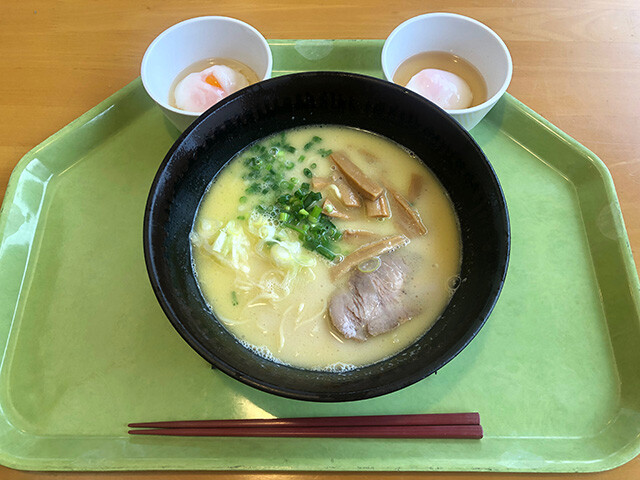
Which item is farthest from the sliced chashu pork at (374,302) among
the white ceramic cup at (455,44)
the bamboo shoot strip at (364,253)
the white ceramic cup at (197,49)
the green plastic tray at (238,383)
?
the white ceramic cup at (197,49)

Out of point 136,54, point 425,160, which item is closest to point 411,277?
point 425,160

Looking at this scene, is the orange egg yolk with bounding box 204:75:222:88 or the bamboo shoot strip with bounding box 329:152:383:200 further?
the orange egg yolk with bounding box 204:75:222:88

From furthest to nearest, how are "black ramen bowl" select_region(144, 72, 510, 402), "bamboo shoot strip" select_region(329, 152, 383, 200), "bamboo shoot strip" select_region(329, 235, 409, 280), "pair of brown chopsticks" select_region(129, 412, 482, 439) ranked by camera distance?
"bamboo shoot strip" select_region(329, 152, 383, 200)
"bamboo shoot strip" select_region(329, 235, 409, 280)
"pair of brown chopsticks" select_region(129, 412, 482, 439)
"black ramen bowl" select_region(144, 72, 510, 402)

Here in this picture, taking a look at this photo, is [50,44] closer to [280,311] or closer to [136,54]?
[136,54]

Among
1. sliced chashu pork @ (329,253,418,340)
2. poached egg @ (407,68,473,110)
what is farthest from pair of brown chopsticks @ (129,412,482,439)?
poached egg @ (407,68,473,110)

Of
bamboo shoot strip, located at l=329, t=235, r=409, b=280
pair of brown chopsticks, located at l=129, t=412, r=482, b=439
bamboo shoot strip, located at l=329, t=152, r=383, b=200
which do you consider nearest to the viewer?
pair of brown chopsticks, located at l=129, t=412, r=482, b=439

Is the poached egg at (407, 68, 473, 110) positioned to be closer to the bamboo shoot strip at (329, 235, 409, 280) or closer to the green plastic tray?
the green plastic tray
